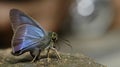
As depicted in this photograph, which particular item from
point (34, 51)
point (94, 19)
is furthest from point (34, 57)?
point (94, 19)

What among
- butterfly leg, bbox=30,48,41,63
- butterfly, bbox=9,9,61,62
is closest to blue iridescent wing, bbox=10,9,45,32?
butterfly, bbox=9,9,61,62

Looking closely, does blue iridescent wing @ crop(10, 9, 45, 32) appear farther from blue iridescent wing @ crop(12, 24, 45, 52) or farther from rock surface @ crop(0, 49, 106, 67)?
rock surface @ crop(0, 49, 106, 67)

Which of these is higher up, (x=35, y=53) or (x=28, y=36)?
(x=28, y=36)

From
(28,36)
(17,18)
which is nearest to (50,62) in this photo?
(28,36)

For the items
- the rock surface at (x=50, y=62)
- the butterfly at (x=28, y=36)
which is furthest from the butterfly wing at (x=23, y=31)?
the rock surface at (x=50, y=62)

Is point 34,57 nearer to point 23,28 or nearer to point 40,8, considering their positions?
point 23,28

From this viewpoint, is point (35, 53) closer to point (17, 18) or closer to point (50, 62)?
point (50, 62)

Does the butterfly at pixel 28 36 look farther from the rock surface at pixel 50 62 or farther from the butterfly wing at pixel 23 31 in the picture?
the rock surface at pixel 50 62
